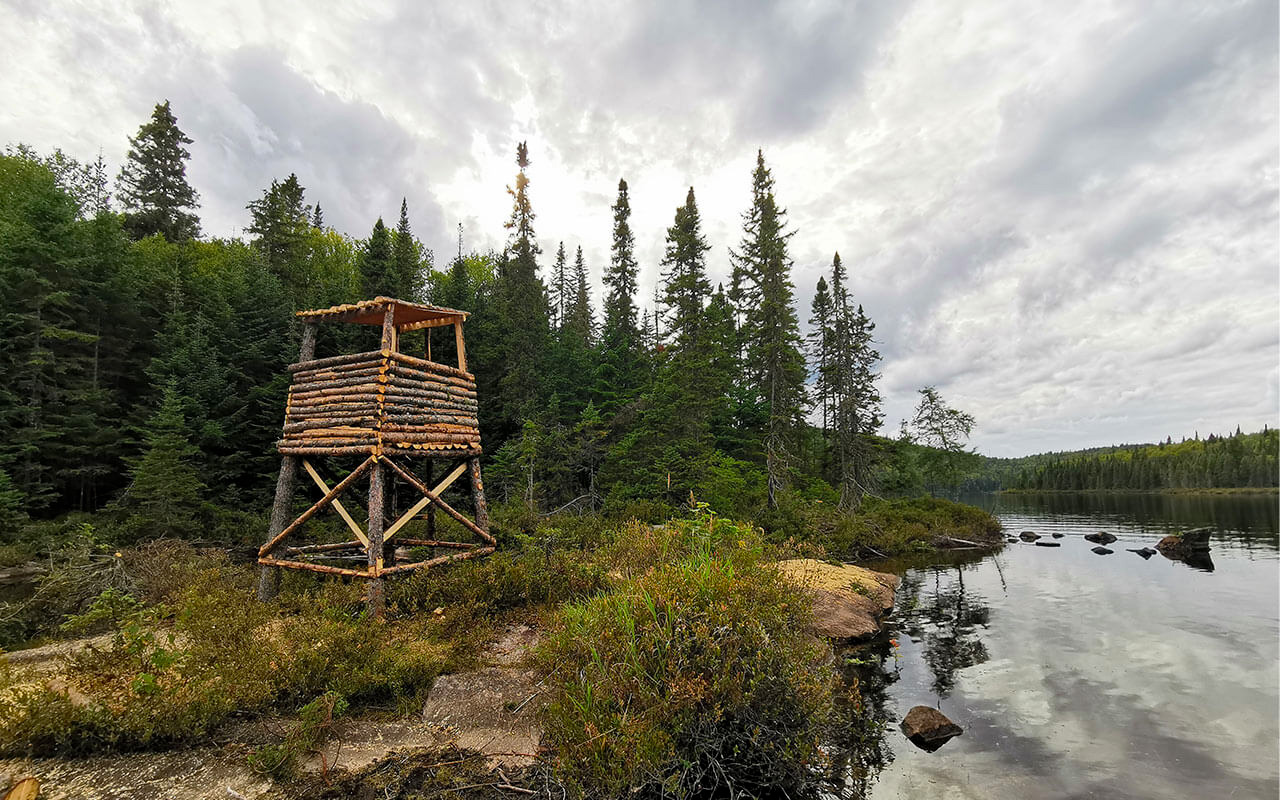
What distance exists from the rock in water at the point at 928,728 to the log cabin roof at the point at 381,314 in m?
10.5

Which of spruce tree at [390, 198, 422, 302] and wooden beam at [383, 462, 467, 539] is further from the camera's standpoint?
spruce tree at [390, 198, 422, 302]

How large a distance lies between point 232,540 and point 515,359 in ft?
46.9

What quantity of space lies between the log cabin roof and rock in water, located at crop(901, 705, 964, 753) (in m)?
10.5

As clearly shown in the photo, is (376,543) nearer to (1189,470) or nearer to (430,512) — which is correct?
(430,512)

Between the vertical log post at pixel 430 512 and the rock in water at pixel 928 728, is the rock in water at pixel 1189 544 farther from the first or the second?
the vertical log post at pixel 430 512

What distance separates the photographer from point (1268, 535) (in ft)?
106

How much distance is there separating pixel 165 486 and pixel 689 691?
2206 centimetres

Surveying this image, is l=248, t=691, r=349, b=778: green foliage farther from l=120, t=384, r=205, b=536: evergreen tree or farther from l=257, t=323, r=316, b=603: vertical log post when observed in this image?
l=120, t=384, r=205, b=536: evergreen tree

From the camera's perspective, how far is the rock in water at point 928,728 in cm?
757

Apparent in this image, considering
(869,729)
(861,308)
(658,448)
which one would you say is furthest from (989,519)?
(869,729)

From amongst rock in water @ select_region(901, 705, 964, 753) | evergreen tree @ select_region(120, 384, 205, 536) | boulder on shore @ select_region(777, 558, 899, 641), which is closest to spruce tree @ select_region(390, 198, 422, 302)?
evergreen tree @ select_region(120, 384, 205, 536)

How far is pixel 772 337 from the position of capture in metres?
25.7

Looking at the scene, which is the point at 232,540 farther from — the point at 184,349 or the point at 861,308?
the point at 861,308

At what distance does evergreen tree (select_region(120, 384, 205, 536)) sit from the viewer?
58.1 feet
